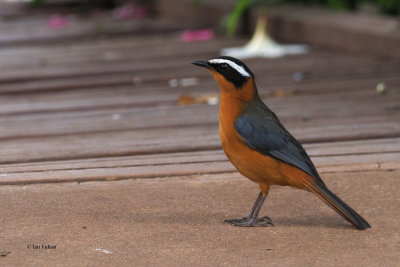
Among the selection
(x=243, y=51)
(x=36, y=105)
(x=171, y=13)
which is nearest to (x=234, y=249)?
(x=36, y=105)

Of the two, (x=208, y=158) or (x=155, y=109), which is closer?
(x=208, y=158)

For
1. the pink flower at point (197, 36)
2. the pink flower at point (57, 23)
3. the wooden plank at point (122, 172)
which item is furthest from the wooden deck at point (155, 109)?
the pink flower at point (57, 23)

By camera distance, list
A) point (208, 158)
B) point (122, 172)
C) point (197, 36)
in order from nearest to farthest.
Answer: point (122, 172), point (208, 158), point (197, 36)

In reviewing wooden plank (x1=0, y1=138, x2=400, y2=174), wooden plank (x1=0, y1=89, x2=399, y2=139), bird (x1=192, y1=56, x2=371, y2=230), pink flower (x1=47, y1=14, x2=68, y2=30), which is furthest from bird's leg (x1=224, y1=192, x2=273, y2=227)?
pink flower (x1=47, y1=14, x2=68, y2=30)

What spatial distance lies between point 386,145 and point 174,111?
1.57 metres

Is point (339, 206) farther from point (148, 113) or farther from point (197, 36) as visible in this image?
point (197, 36)

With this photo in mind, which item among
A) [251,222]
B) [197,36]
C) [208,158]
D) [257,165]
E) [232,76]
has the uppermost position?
[232,76]

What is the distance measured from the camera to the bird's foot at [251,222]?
3.27 metres

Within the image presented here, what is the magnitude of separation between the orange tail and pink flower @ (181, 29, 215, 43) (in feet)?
17.6

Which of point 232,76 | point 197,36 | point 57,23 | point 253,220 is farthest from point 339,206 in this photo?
point 57,23

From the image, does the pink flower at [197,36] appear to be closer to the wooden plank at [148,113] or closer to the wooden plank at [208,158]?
the wooden plank at [148,113]

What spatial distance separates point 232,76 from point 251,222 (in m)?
0.58

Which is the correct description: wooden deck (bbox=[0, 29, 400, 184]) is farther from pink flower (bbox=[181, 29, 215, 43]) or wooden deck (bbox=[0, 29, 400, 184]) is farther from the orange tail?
the orange tail

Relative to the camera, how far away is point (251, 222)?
327 cm
